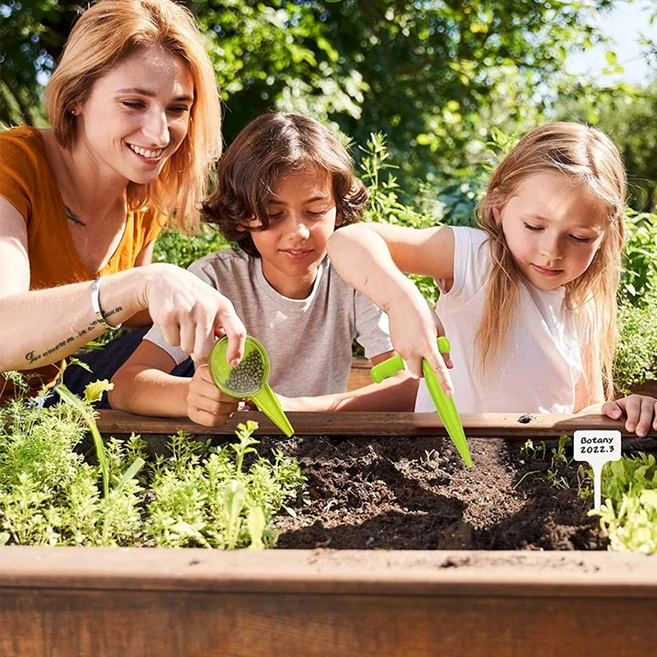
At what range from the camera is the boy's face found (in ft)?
6.86

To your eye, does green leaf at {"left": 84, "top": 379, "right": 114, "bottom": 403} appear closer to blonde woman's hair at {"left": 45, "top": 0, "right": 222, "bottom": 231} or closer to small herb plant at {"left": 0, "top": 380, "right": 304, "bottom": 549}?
small herb plant at {"left": 0, "top": 380, "right": 304, "bottom": 549}

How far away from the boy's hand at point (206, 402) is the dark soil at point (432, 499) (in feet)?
0.35

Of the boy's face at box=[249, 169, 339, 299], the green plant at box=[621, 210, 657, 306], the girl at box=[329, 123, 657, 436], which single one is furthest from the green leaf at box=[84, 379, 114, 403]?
the green plant at box=[621, 210, 657, 306]

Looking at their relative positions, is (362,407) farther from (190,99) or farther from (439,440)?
(190,99)

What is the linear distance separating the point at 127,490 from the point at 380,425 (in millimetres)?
571

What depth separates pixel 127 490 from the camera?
141 centimetres

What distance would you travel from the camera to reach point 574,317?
88.3 inches

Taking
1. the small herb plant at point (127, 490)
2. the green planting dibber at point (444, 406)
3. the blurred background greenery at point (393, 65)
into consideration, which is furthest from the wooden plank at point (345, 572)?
the blurred background greenery at point (393, 65)

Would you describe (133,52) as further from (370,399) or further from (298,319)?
(370,399)

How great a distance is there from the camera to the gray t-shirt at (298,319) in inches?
91.0

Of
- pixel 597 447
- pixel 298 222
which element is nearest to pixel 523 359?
pixel 298 222

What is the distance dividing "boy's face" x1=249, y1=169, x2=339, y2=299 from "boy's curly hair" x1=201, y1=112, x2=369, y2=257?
2 centimetres

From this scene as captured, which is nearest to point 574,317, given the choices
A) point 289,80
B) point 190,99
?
point 190,99

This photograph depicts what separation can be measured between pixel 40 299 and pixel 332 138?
0.98 meters
